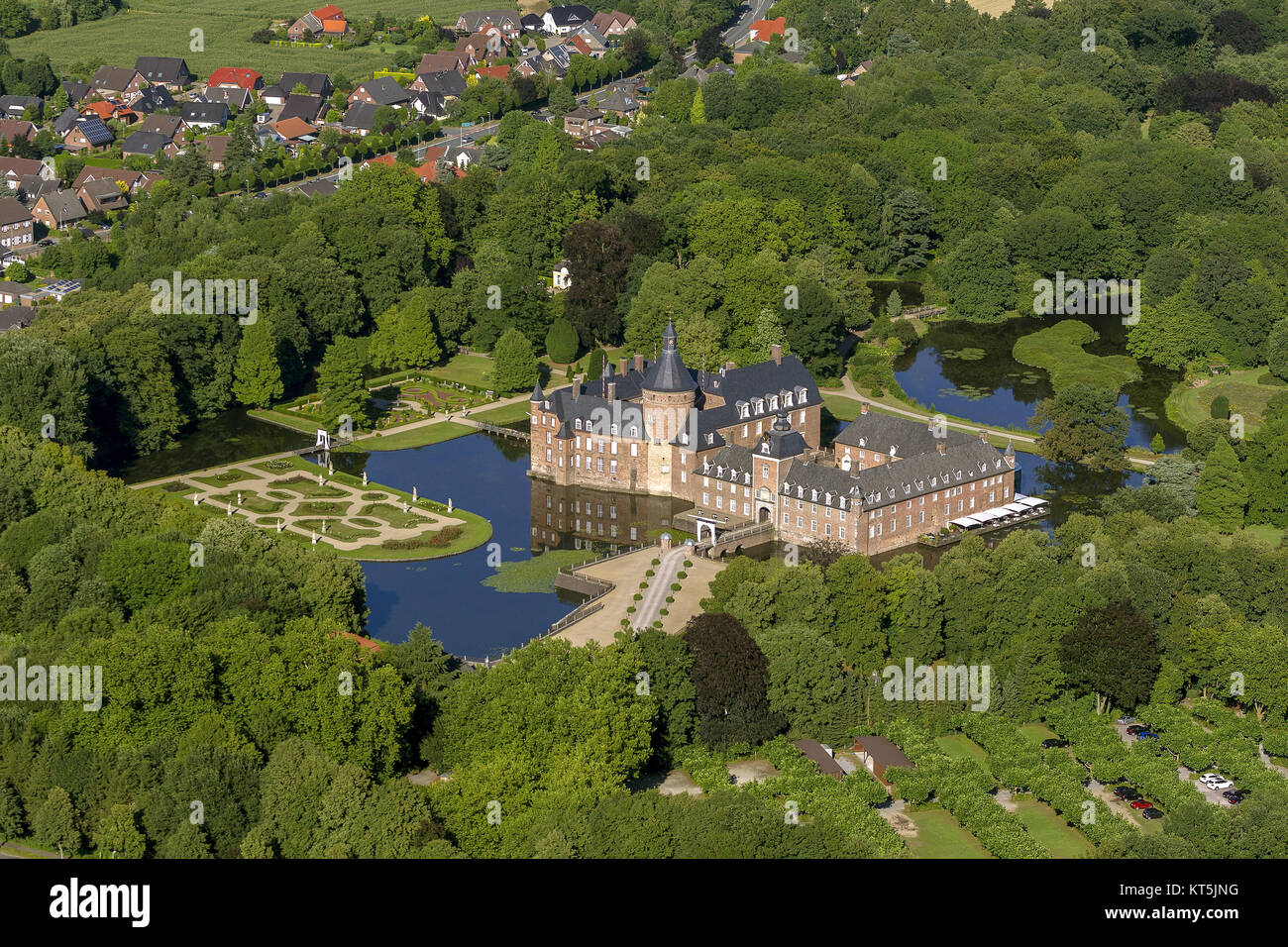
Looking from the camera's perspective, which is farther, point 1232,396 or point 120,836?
point 1232,396

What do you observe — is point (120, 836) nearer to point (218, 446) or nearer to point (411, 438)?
point (218, 446)

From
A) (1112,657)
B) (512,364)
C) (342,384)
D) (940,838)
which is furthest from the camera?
(512,364)

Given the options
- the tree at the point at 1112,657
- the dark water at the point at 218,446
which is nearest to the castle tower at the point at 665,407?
the dark water at the point at 218,446

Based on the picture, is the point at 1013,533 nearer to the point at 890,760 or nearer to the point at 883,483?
the point at 883,483

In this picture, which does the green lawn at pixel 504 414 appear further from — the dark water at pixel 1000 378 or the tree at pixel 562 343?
the dark water at pixel 1000 378

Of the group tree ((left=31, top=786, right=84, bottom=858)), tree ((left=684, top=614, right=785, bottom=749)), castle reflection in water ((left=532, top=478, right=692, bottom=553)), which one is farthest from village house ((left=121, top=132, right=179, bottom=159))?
tree ((left=31, top=786, right=84, bottom=858))

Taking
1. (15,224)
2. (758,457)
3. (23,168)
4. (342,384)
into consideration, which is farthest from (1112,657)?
(23,168)

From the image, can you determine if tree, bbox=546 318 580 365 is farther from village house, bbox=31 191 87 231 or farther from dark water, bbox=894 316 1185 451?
village house, bbox=31 191 87 231

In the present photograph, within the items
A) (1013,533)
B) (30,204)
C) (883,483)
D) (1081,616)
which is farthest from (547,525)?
(30,204)
